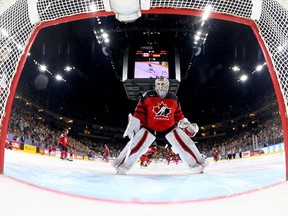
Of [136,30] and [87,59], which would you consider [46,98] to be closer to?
[87,59]

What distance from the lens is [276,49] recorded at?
1.91 meters

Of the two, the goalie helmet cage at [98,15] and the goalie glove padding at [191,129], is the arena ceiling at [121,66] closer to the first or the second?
the goalie glove padding at [191,129]

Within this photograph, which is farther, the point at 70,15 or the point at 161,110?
the point at 161,110

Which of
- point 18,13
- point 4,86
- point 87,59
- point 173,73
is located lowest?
point 4,86

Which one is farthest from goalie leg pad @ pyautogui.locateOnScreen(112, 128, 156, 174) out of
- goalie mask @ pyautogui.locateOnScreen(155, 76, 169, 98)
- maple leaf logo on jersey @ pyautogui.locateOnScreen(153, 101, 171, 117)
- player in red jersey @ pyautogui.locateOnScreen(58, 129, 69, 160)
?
player in red jersey @ pyautogui.locateOnScreen(58, 129, 69, 160)

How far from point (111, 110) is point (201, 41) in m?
20.9

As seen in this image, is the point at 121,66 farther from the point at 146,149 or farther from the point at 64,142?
the point at 146,149

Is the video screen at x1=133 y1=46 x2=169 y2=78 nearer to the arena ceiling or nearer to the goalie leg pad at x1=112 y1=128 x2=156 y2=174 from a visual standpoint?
the arena ceiling

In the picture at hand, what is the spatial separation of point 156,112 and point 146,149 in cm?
52

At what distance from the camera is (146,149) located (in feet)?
11.9

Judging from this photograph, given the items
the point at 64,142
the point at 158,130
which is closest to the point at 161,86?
the point at 158,130

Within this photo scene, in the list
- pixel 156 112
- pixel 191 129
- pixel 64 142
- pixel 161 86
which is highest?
pixel 161 86

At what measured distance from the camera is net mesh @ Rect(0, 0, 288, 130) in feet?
5.92

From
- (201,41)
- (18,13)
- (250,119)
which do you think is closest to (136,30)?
(201,41)
